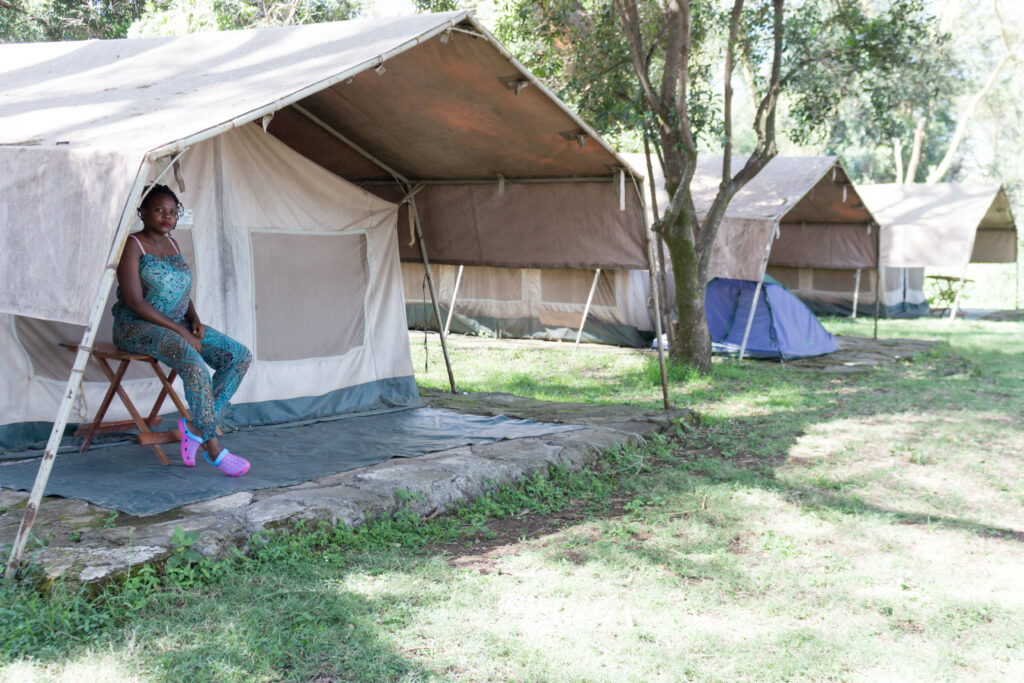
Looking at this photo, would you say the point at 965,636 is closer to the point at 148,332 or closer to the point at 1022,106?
the point at 148,332

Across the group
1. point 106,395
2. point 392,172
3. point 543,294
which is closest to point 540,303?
point 543,294

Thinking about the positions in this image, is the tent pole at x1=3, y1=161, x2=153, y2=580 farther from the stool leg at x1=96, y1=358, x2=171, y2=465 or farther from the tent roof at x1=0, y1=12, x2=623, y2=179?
the stool leg at x1=96, y1=358, x2=171, y2=465

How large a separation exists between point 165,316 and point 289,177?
1.96 m

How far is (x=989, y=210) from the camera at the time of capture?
15.5 metres

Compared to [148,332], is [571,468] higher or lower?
lower

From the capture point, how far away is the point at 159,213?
430 cm

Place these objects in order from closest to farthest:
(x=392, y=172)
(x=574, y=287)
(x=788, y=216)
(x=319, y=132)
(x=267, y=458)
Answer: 1. (x=267, y=458)
2. (x=319, y=132)
3. (x=392, y=172)
4. (x=574, y=287)
5. (x=788, y=216)

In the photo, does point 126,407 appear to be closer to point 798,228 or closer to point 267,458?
point 267,458

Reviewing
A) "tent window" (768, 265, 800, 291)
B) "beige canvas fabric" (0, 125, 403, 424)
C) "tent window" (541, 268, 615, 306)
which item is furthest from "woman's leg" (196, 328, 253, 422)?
"tent window" (768, 265, 800, 291)

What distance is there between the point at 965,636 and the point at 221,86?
3.94m

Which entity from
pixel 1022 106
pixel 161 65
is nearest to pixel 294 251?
pixel 161 65

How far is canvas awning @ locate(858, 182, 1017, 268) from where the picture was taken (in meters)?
14.0

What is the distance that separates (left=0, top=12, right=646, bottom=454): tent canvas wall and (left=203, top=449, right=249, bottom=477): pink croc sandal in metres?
0.82

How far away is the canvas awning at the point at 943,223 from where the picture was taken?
14.0 metres
